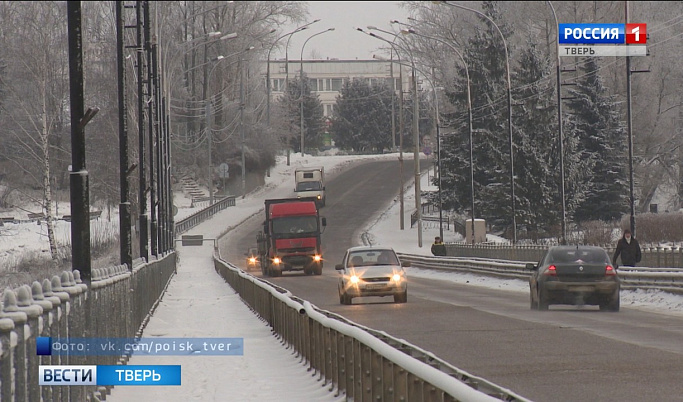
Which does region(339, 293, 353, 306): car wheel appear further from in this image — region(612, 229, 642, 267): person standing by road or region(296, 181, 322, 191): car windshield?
region(296, 181, 322, 191): car windshield

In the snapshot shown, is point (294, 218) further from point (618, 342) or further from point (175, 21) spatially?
point (175, 21)

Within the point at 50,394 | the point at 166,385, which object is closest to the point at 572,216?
the point at 166,385

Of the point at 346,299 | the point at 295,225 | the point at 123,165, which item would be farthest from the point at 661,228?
the point at 123,165

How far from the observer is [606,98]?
3701 inches

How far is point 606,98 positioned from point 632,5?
9559mm

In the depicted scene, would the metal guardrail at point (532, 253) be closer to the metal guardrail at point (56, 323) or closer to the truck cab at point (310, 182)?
the metal guardrail at point (56, 323)

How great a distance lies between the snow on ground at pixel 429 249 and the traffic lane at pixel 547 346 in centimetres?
298

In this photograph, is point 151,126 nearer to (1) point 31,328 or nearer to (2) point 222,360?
(2) point 222,360

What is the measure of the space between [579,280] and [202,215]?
8013cm

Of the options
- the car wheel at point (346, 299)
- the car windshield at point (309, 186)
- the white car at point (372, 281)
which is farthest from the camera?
the car windshield at point (309, 186)

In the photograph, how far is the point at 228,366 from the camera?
1898cm

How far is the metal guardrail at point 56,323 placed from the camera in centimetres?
808
